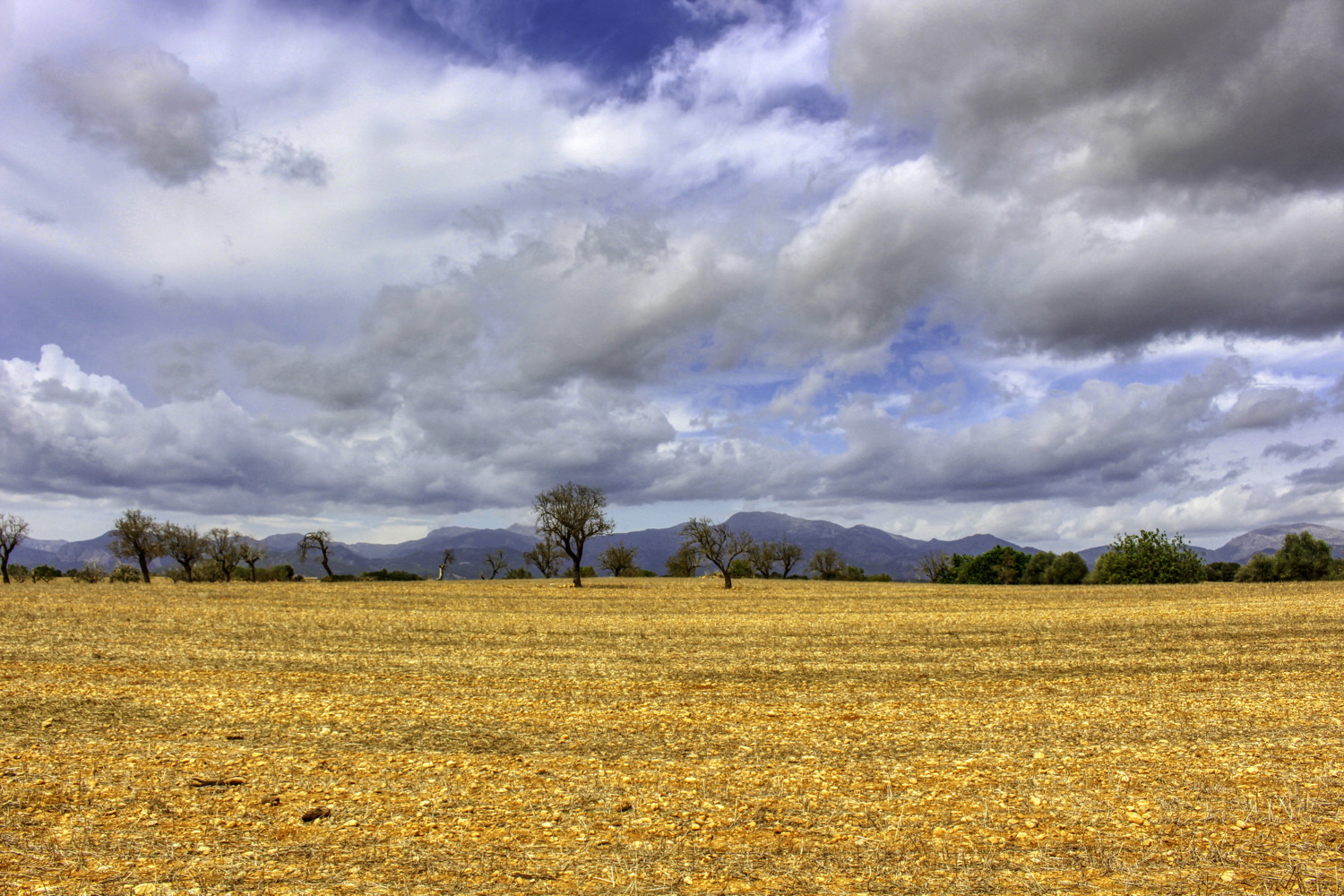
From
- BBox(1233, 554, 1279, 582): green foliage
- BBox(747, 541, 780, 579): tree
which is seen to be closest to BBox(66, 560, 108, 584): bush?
BBox(747, 541, 780, 579): tree

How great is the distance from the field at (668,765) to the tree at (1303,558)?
73.5 meters

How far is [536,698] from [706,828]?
8845mm

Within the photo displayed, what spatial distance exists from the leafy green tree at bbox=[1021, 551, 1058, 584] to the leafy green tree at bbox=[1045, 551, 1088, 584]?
73.9 inches

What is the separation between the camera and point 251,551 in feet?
289

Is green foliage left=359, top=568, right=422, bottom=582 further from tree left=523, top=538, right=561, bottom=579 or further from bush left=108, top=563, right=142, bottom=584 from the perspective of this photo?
bush left=108, top=563, right=142, bottom=584

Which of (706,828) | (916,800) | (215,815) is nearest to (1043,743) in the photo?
(916,800)

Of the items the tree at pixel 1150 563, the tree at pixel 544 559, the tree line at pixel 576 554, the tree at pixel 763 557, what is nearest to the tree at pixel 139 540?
the tree line at pixel 576 554

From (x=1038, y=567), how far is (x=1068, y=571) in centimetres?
598

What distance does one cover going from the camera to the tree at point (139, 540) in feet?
269

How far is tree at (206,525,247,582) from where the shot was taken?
8669 centimetres

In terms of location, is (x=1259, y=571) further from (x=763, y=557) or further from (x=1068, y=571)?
(x=763, y=557)

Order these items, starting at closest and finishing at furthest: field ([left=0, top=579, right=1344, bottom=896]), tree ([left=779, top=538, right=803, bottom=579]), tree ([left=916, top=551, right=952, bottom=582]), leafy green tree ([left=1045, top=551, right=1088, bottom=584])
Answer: field ([left=0, top=579, right=1344, bottom=896])
leafy green tree ([left=1045, top=551, right=1088, bottom=584])
tree ([left=916, top=551, right=952, bottom=582])
tree ([left=779, top=538, right=803, bottom=579])

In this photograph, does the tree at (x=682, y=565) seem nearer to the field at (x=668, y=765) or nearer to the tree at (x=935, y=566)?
the tree at (x=935, y=566)

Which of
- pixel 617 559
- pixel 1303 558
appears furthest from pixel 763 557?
pixel 1303 558
